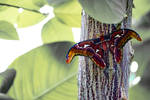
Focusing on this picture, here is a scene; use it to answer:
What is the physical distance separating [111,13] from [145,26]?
8.3 inches

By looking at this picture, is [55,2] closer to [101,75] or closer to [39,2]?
[39,2]

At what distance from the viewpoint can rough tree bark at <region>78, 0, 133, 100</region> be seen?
268 millimetres

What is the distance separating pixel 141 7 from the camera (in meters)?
0.41

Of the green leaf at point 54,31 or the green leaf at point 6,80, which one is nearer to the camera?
the green leaf at point 6,80

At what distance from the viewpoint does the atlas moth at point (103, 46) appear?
0.26 meters

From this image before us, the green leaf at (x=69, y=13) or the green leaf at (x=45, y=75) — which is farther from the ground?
the green leaf at (x=69, y=13)

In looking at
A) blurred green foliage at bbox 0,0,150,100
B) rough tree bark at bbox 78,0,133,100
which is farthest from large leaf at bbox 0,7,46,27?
rough tree bark at bbox 78,0,133,100

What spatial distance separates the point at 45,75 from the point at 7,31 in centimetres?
9

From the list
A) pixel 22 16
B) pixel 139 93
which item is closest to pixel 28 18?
pixel 22 16

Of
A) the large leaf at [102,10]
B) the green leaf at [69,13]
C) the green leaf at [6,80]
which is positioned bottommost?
the green leaf at [6,80]

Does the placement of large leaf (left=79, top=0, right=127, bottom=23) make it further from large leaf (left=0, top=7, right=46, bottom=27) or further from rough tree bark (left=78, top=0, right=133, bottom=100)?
large leaf (left=0, top=7, right=46, bottom=27)

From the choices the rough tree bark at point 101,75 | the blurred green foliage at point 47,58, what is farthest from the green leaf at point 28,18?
the rough tree bark at point 101,75

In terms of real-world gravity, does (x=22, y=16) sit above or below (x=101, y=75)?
above

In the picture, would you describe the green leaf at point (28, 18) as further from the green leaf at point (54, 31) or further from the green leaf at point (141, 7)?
the green leaf at point (141, 7)
